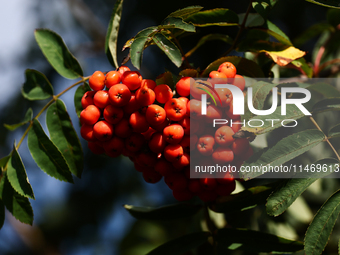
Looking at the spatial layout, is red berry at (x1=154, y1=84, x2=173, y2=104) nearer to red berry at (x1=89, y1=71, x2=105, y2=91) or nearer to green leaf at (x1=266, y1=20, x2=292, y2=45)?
red berry at (x1=89, y1=71, x2=105, y2=91)

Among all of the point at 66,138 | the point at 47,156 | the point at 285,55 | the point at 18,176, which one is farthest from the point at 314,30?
the point at 18,176

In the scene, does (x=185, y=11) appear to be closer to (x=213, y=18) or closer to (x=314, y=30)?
(x=213, y=18)

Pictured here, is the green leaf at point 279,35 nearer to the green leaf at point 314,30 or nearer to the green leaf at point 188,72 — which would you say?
the green leaf at point 188,72

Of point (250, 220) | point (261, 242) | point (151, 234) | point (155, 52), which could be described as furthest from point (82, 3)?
point (261, 242)

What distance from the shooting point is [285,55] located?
56.2 inches

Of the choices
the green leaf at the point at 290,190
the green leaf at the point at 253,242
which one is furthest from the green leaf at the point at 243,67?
the green leaf at the point at 253,242

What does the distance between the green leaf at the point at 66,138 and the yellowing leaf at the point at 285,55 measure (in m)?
1.03

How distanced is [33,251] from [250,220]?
2.02 metres

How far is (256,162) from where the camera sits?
45.3 inches

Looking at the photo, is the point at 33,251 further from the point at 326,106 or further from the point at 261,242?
the point at 326,106

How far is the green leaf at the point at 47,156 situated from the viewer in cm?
139

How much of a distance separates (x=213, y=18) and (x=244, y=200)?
2.92ft

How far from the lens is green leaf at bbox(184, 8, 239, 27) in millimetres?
1417

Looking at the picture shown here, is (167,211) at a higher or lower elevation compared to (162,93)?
lower
